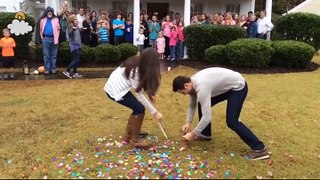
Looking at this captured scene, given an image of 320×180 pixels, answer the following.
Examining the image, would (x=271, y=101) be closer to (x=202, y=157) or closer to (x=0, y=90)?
(x=202, y=157)

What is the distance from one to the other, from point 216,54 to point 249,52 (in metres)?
1.11

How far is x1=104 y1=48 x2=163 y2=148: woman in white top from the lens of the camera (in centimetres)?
494

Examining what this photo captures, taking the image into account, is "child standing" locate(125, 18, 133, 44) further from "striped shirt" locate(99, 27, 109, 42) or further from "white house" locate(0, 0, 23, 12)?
"white house" locate(0, 0, 23, 12)

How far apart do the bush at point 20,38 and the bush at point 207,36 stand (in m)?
5.16

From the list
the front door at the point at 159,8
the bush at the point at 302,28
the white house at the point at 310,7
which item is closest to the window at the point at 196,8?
the front door at the point at 159,8

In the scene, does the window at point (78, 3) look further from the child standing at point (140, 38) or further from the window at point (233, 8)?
the window at point (233, 8)

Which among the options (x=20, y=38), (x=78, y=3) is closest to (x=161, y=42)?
(x=20, y=38)

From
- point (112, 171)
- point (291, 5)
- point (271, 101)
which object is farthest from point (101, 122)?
point (291, 5)

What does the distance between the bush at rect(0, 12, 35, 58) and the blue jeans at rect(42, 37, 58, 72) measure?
228 cm

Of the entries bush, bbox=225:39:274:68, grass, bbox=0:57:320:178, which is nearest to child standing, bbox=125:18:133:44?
bush, bbox=225:39:274:68

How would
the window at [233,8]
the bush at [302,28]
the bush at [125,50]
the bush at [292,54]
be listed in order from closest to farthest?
the bush at [292,54] < the bush at [125,50] < the bush at [302,28] < the window at [233,8]

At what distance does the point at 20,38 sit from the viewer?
13.3 m

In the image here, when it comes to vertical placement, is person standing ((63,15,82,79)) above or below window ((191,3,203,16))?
below

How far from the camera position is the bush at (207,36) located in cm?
1324
